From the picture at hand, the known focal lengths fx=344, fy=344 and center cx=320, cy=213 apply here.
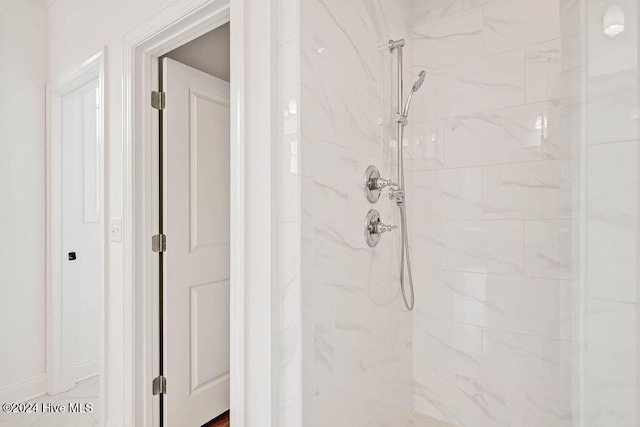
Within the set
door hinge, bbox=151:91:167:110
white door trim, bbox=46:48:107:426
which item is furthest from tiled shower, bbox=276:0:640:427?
white door trim, bbox=46:48:107:426

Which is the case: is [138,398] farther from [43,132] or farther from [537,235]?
[537,235]

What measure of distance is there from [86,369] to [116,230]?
1.51 m

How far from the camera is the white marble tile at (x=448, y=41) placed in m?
1.69

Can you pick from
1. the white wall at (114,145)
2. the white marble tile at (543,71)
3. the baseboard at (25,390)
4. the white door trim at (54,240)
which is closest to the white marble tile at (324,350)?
the white wall at (114,145)

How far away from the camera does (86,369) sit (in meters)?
2.53

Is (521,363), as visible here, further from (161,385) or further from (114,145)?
(114,145)

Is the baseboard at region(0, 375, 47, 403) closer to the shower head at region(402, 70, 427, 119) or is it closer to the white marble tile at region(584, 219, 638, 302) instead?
the shower head at region(402, 70, 427, 119)

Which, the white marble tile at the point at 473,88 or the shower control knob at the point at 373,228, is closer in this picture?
the shower control knob at the point at 373,228

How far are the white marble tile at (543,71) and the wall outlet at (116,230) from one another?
201 centimetres

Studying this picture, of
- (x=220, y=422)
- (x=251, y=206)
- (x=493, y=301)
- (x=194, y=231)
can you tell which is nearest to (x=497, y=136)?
(x=493, y=301)

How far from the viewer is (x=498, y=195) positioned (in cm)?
162

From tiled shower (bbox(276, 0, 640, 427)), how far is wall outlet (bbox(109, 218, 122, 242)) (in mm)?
1071

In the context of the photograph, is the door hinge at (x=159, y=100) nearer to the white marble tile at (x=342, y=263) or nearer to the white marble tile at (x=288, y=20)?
the white marble tile at (x=288, y=20)

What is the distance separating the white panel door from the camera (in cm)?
177
